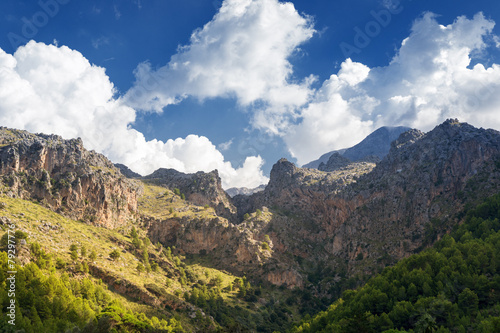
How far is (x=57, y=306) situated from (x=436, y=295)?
11851 cm

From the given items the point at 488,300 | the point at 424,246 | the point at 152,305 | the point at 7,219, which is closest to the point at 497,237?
the point at 488,300

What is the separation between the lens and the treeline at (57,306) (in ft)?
272

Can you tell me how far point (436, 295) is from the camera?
103 m

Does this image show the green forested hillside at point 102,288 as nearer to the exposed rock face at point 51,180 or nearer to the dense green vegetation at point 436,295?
the exposed rock face at point 51,180

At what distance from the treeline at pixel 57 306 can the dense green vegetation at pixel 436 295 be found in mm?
65893

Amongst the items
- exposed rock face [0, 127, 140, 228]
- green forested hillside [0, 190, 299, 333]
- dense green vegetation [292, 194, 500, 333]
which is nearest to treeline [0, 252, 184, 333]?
green forested hillside [0, 190, 299, 333]

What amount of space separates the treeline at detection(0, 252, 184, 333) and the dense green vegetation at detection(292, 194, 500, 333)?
65893 mm

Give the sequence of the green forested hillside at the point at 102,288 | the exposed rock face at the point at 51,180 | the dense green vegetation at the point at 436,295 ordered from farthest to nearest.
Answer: the exposed rock face at the point at 51,180 → the green forested hillside at the point at 102,288 → the dense green vegetation at the point at 436,295

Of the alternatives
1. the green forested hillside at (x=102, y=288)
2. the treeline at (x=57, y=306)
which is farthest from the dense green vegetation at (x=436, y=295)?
the treeline at (x=57, y=306)

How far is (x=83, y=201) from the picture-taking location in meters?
189

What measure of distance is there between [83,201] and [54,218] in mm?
32468

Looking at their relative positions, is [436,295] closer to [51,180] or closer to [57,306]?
[57,306]

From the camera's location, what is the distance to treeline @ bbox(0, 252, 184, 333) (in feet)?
272

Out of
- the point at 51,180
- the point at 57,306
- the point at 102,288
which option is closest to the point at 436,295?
the point at 57,306
